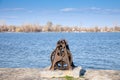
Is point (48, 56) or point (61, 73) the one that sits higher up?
point (61, 73)

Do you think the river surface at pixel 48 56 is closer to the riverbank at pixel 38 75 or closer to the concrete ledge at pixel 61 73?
the riverbank at pixel 38 75

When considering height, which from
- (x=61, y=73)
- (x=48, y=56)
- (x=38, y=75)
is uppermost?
(x=61, y=73)

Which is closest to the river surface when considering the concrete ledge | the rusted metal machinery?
the rusted metal machinery

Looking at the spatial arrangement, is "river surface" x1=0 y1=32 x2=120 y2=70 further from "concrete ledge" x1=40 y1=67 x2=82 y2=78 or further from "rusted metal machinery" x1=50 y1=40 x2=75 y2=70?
"concrete ledge" x1=40 y1=67 x2=82 y2=78

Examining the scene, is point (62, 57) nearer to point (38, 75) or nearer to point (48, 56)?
point (38, 75)

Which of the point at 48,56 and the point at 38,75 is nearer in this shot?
the point at 38,75

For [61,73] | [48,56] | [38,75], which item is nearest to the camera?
[61,73]

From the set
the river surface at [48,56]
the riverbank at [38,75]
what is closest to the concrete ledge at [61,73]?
the riverbank at [38,75]

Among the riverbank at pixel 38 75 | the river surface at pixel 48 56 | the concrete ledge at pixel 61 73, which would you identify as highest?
the concrete ledge at pixel 61 73

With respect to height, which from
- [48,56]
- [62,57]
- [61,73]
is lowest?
[48,56]

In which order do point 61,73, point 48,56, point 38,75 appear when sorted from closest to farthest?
point 61,73, point 38,75, point 48,56

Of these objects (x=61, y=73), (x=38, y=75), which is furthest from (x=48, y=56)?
(x=61, y=73)

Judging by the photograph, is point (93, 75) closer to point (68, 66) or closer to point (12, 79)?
point (68, 66)

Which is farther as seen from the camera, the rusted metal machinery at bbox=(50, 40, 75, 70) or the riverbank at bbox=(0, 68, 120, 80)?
the rusted metal machinery at bbox=(50, 40, 75, 70)
